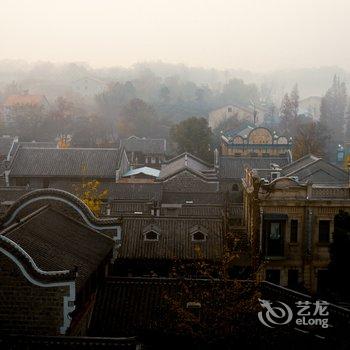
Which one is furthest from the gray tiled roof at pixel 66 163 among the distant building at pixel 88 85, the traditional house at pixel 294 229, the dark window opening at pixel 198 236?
the distant building at pixel 88 85

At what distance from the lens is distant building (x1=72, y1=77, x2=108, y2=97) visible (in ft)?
386

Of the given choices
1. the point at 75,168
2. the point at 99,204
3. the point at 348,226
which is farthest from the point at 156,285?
the point at 75,168

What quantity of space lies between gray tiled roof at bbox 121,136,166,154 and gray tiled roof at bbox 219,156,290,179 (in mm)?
15845

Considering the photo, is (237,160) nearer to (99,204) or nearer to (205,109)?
(99,204)

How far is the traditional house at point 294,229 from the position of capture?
2061cm

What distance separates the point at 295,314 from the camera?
14281mm

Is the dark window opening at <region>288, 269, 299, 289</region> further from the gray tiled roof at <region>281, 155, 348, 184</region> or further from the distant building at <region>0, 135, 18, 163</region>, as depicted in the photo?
the distant building at <region>0, 135, 18, 163</region>

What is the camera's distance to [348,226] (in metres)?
15.8

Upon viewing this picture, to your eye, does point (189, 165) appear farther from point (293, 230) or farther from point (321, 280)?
point (321, 280)

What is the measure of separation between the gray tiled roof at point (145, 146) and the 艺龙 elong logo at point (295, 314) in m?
38.8

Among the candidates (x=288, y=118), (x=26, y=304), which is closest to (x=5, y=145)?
(x=26, y=304)

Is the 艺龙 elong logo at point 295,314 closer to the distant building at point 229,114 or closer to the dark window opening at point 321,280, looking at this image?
the dark window opening at point 321,280

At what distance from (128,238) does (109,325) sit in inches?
283

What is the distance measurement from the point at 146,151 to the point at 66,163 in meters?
17.0
